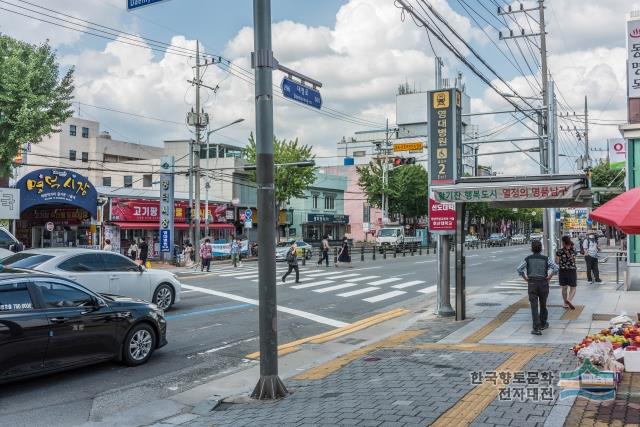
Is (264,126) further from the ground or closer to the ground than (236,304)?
further from the ground

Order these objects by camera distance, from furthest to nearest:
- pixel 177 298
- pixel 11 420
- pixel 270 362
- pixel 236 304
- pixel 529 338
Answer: pixel 236 304, pixel 177 298, pixel 529 338, pixel 270 362, pixel 11 420

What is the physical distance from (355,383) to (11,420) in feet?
13.1

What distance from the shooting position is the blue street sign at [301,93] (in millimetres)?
8086

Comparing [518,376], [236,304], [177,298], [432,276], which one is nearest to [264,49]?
[518,376]

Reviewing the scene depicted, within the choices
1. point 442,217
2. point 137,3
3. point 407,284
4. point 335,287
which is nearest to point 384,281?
point 407,284

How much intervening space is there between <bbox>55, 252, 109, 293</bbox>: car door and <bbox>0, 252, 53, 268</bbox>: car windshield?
0.42 meters

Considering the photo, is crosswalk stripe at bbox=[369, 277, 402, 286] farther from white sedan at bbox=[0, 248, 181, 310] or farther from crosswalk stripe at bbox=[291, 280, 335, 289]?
white sedan at bbox=[0, 248, 181, 310]

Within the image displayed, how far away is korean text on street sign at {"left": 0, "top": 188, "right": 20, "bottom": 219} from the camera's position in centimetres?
2786

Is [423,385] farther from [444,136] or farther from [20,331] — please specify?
[444,136]

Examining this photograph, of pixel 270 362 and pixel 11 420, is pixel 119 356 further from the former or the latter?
pixel 270 362

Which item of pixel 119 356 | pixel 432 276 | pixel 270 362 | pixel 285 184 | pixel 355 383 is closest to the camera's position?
pixel 270 362

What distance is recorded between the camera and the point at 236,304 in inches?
635

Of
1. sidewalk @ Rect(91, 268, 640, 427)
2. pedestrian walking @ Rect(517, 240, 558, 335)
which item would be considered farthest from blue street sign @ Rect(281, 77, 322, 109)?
pedestrian walking @ Rect(517, 240, 558, 335)

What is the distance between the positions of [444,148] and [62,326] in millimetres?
8984
